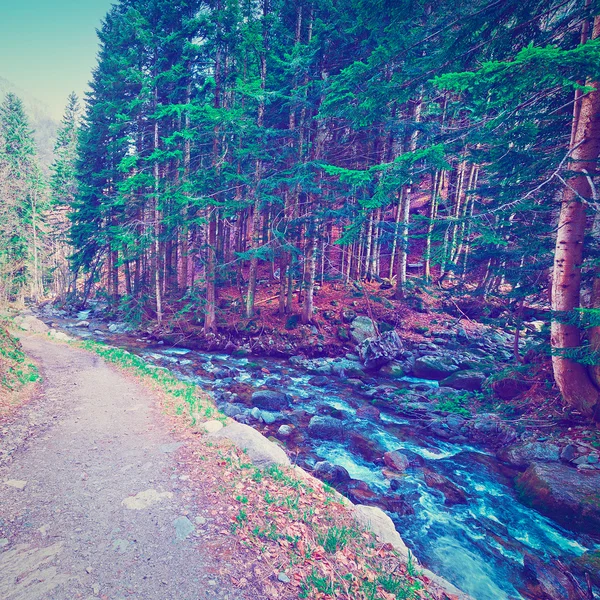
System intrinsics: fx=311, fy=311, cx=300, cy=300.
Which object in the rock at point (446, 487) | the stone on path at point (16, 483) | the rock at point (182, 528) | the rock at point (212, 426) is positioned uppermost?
the rock at point (182, 528)

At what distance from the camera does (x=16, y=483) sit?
5.24 metres

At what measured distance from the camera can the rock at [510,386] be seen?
10742 mm

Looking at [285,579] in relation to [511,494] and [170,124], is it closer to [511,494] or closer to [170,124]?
[511,494]

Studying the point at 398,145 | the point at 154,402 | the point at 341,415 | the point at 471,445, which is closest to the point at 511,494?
the point at 471,445

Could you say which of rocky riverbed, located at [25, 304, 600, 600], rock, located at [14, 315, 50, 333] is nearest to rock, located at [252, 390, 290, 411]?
rocky riverbed, located at [25, 304, 600, 600]

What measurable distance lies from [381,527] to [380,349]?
11.2 metres

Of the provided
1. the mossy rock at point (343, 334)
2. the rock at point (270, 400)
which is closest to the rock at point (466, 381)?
the mossy rock at point (343, 334)

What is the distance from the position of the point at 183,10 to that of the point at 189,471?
2264 centimetres

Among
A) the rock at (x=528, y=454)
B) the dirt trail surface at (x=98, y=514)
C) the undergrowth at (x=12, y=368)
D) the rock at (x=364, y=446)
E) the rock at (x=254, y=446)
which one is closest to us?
the dirt trail surface at (x=98, y=514)

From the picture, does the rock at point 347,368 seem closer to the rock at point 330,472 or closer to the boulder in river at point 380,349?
the boulder in river at point 380,349

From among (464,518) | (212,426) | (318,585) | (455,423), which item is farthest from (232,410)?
(455,423)

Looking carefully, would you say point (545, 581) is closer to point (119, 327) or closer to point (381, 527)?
point (381, 527)

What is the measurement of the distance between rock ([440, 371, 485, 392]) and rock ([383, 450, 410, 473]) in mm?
5761

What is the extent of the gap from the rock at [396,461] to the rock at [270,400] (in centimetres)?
422
